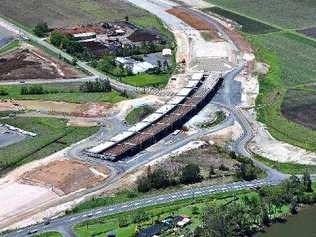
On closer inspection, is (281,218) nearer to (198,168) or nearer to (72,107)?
(198,168)

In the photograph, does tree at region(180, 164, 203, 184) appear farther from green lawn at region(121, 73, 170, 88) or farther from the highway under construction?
green lawn at region(121, 73, 170, 88)

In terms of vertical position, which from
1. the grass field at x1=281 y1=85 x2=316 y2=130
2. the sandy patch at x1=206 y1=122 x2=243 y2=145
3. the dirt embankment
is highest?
the dirt embankment

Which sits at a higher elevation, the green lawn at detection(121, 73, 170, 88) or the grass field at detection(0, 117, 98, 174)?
the green lawn at detection(121, 73, 170, 88)

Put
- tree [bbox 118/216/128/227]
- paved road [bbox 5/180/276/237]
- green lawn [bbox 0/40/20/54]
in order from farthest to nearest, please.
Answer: green lawn [bbox 0/40/20/54]
paved road [bbox 5/180/276/237]
tree [bbox 118/216/128/227]

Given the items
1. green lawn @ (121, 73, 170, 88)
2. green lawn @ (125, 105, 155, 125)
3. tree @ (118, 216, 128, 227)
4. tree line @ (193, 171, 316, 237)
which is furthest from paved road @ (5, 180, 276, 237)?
green lawn @ (121, 73, 170, 88)

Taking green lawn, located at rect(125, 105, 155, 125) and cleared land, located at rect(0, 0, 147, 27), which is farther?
cleared land, located at rect(0, 0, 147, 27)

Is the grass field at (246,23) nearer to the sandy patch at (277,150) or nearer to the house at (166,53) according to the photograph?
the house at (166,53)
